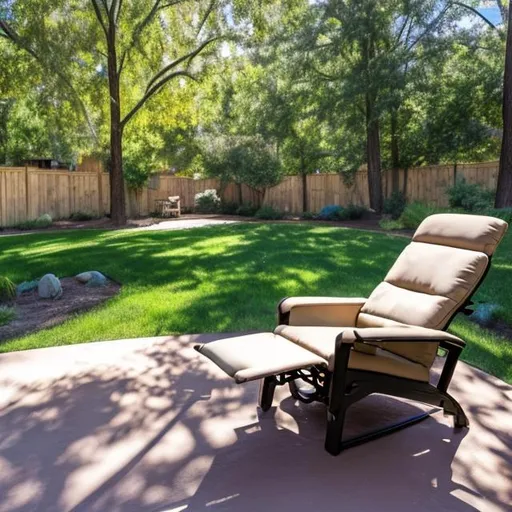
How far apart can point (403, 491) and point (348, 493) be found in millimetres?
255

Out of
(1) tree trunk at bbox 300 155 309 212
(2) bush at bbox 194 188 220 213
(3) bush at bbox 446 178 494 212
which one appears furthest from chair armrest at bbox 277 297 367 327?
(2) bush at bbox 194 188 220 213

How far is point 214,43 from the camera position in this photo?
14344mm

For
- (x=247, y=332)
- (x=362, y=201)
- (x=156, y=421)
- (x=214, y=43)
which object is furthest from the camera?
(x=362, y=201)

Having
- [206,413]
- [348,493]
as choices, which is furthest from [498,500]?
[206,413]

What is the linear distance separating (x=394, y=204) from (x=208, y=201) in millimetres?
8596

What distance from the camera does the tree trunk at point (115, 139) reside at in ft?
44.9

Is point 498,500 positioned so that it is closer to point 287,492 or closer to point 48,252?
point 287,492

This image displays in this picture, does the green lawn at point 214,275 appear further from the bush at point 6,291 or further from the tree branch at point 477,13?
the tree branch at point 477,13

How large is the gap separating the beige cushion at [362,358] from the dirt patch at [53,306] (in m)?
3.02

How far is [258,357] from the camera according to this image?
2746 mm

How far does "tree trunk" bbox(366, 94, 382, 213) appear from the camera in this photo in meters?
15.5

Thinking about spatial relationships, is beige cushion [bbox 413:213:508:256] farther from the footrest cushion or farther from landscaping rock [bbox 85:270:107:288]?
landscaping rock [bbox 85:270:107:288]

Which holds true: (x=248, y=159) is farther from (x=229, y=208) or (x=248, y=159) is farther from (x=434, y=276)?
(x=434, y=276)

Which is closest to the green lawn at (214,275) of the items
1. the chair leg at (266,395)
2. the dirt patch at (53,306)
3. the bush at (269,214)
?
the dirt patch at (53,306)
